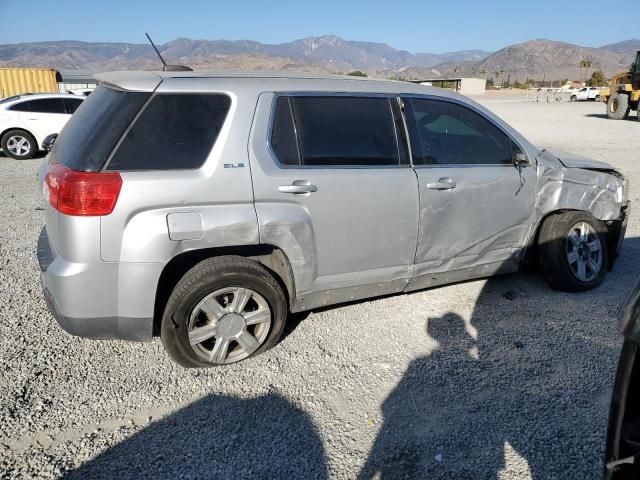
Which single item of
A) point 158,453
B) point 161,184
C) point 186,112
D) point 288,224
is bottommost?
point 158,453

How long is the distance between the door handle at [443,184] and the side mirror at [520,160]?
0.71 metres

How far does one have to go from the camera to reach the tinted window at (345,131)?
3195mm

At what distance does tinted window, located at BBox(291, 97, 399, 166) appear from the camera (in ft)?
10.5

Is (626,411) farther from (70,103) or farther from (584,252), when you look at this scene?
(70,103)

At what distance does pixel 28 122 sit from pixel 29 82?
1851 centimetres

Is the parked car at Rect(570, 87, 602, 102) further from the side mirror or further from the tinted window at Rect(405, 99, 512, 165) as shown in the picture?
the tinted window at Rect(405, 99, 512, 165)

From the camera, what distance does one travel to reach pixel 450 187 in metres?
3.59

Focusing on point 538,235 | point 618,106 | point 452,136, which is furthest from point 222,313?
point 618,106

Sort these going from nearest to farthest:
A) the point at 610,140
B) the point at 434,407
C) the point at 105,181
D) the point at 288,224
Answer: the point at 105,181 → the point at 434,407 → the point at 288,224 → the point at 610,140

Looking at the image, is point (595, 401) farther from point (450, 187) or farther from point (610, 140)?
point (610, 140)

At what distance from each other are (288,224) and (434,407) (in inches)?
55.2

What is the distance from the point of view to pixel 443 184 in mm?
3557

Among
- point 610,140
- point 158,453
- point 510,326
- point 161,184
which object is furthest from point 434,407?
point 610,140

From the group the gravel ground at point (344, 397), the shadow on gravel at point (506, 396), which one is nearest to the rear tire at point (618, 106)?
the gravel ground at point (344, 397)
